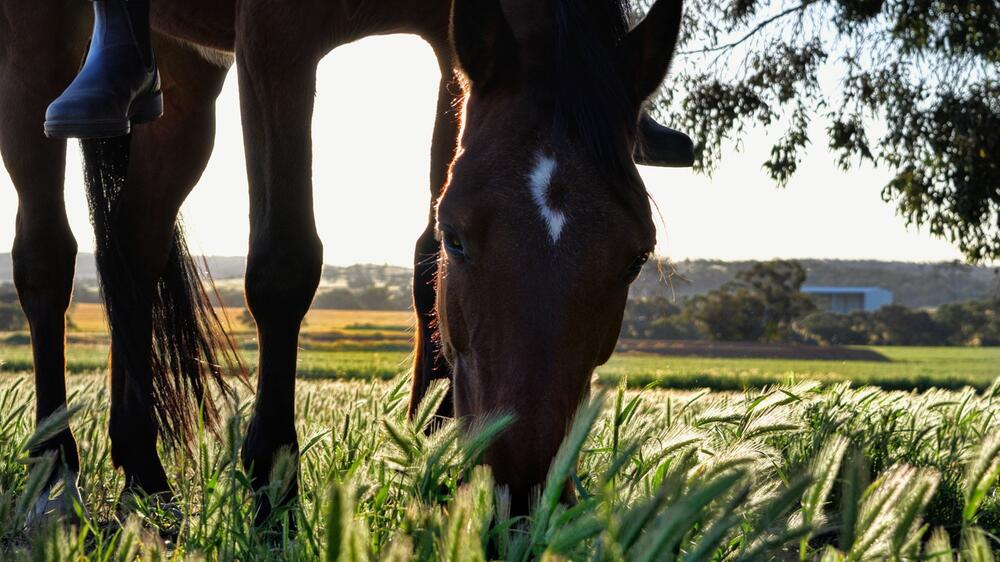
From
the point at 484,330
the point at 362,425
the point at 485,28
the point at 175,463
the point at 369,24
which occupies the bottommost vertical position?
the point at 175,463

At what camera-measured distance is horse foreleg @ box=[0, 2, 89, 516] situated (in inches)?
169

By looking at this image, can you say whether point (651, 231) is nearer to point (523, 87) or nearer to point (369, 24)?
point (523, 87)

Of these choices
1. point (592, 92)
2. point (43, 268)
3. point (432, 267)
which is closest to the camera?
point (592, 92)

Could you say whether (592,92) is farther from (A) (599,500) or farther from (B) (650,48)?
(A) (599,500)

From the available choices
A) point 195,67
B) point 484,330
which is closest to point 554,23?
point 484,330

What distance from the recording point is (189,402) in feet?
15.0

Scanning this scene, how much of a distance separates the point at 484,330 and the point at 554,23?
1.08 m

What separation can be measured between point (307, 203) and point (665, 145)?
1.87 m

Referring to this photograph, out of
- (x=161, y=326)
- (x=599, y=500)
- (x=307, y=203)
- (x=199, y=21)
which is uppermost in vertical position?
(x=199, y=21)

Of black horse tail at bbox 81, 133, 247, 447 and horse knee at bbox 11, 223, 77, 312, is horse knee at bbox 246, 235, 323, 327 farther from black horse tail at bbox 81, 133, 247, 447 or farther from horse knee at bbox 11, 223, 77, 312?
horse knee at bbox 11, 223, 77, 312

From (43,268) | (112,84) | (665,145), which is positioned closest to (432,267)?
(665,145)

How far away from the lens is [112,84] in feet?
12.7

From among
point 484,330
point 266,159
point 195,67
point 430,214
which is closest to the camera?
point 484,330

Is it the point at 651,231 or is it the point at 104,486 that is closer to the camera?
the point at 651,231
